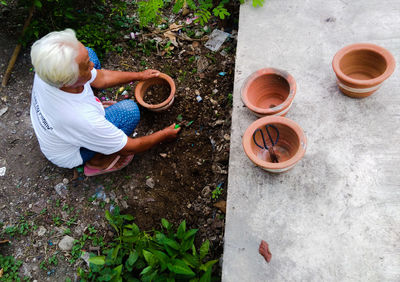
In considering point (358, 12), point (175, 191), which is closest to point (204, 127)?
point (175, 191)

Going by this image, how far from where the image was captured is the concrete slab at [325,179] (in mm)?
A: 2066

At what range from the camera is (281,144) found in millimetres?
2479

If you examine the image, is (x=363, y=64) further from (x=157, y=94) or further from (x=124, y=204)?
(x=124, y=204)

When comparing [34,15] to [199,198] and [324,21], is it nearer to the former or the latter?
[199,198]

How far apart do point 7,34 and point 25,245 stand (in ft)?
8.06

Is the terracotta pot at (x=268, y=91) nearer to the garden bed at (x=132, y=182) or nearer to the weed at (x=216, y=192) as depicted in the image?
the garden bed at (x=132, y=182)

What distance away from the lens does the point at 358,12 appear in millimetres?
2979

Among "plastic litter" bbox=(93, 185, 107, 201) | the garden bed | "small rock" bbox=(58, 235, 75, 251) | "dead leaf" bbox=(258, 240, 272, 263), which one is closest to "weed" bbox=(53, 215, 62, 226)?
the garden bed

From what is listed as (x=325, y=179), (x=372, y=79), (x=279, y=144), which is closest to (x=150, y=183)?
(x=279, y=144)

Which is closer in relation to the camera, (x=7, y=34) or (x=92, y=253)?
(x=92, y=253)

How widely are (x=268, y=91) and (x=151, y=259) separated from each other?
1.65m

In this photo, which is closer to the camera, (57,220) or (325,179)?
(325,179)

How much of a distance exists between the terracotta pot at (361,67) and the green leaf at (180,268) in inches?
72.1

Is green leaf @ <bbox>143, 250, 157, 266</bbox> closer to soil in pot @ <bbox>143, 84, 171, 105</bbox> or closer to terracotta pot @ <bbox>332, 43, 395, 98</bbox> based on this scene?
soil in pot @ <bbox>143, 84, 171, 105</bbox>
